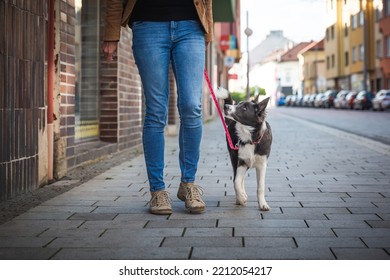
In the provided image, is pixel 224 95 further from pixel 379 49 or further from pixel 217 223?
pixel 379 49

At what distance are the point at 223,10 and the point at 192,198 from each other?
1640 centimetres

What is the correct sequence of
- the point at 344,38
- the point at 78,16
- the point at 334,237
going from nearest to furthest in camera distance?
the point at 334,237 → the point at 78,16 → the point at 344,38

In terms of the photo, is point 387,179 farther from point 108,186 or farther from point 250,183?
point 108,186

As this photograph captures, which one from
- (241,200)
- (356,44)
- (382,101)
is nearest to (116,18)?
(241,200)

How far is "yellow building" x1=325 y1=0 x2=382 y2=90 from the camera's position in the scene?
5369cm

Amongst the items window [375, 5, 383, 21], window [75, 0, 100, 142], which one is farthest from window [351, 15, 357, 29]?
window [75, 0, 100, 142]

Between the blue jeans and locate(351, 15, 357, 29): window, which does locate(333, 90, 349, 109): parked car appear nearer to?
locate(351, 15, 357, 29): window

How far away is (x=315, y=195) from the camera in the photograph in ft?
18.7

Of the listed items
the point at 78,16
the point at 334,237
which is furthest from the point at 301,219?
the point at 78,16

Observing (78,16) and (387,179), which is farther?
(78,16)

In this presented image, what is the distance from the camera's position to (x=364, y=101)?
143ft

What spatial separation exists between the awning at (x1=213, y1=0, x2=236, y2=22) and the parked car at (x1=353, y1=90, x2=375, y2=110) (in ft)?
76.7
